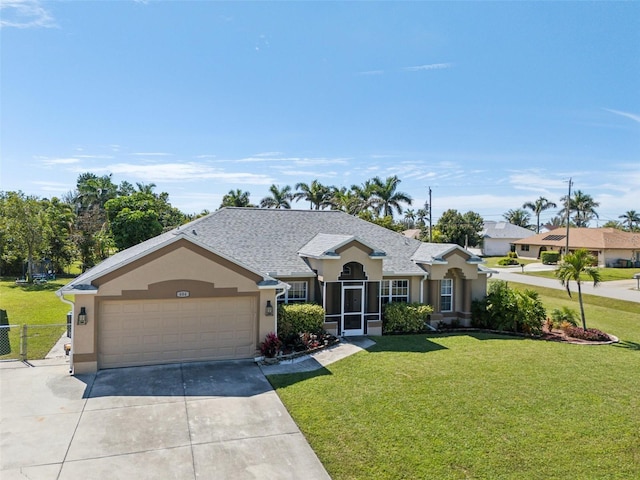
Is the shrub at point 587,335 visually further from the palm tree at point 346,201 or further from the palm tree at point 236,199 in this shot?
the palm tree at point 236,199

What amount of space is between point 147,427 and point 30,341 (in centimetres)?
1041

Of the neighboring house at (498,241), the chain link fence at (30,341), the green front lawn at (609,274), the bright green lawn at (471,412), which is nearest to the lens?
the bright green lawn at (471,412)

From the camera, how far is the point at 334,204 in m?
54.3

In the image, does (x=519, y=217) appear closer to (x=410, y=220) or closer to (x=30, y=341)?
(x=410, y=220)

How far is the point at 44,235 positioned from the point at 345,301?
28.9m

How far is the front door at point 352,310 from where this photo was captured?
17.9m

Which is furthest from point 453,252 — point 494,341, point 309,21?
point 309,21

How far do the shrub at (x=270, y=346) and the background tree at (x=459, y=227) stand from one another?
5259 centimetres

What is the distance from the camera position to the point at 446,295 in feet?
67.5

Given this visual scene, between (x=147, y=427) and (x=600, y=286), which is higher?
(x=600, y=286)

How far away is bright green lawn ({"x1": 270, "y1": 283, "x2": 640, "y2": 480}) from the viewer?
26.5ft

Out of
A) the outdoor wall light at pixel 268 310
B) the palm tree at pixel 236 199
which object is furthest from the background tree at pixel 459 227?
the outdoor wall light at pixel 268 310

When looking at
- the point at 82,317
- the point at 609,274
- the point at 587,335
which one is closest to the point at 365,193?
the point at 609,274

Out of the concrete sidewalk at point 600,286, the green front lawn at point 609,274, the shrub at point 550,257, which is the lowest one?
the concrete sidewalk at point 600,286
